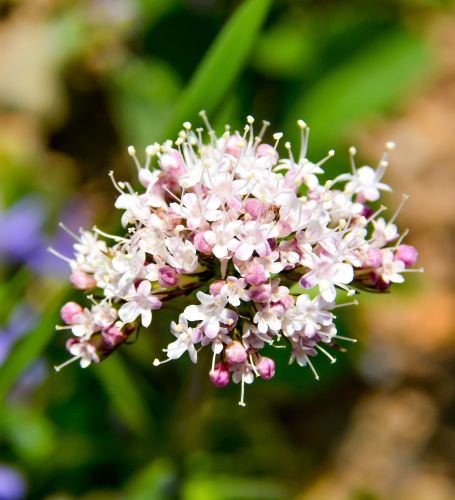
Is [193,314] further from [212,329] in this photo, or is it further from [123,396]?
[123,396]

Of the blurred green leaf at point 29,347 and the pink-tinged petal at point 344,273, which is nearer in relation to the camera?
the pink-tinged petal at point 344,273

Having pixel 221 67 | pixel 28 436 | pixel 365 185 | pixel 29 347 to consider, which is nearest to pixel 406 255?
pixel 365 185

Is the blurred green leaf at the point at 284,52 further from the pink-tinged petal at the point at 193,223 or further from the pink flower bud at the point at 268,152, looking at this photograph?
the pink-tinged petal at the point at 193,223

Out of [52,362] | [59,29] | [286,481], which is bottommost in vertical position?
[286,481]

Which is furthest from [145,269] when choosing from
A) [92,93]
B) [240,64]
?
[92,93]

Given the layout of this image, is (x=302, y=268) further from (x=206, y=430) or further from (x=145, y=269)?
(x=206, y=430)

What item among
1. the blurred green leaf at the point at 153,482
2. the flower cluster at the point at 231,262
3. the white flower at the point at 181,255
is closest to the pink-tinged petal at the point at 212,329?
the flower cluster at the point at 231,262

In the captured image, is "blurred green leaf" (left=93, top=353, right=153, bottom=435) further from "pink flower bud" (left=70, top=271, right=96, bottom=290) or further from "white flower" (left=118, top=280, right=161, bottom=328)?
"white flower" (left=118, top=280, right=161, bottom=328)
